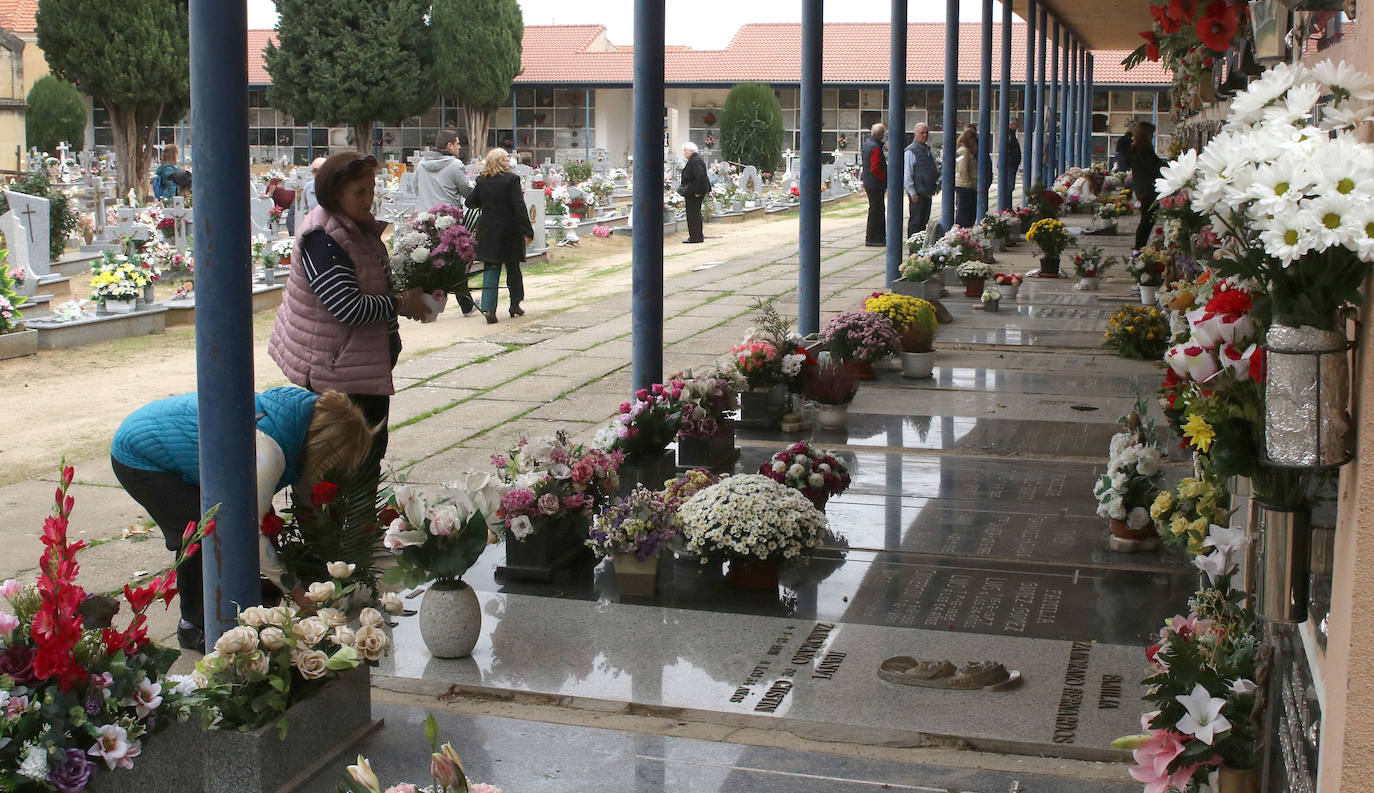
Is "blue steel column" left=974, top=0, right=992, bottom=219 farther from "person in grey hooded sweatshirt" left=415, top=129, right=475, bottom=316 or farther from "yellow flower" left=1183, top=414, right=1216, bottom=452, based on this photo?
"yellow flower" left=1183, top=414, right=1216, bottom=452

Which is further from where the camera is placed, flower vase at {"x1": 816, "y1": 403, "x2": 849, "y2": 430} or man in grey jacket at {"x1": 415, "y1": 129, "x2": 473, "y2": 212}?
man in grey jacket at {"x1": 415, "y1": 129, "x2": 473, "y2": 212}

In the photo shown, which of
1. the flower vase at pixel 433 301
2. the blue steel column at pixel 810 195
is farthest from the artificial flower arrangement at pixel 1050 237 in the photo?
the flower vase at pixel 433 301

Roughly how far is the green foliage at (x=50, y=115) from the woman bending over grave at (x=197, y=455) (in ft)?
119

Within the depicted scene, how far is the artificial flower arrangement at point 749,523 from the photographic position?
5.26m

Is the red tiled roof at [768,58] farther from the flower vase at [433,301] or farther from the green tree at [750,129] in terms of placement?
the flower vase at [433,301]

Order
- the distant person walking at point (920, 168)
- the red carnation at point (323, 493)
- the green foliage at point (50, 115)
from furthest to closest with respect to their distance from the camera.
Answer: the green foliage at point (50, 115) → the distant person walking at point (920, 168) → the red carnation at point (323, 493)

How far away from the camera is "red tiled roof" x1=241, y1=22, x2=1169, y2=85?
132 ft

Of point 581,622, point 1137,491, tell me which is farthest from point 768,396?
point 581,622

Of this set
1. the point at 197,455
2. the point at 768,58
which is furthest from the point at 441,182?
the point at 768,58

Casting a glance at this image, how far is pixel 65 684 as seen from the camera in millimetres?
3238

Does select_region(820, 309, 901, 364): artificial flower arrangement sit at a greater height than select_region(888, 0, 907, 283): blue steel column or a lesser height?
lesser

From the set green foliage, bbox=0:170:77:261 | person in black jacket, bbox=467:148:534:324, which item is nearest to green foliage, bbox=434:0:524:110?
green foliage, bbox=0:170:77:261

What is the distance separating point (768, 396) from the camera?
27.5 feet

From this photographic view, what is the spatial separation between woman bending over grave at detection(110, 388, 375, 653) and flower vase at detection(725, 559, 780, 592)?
1457 millimetres
